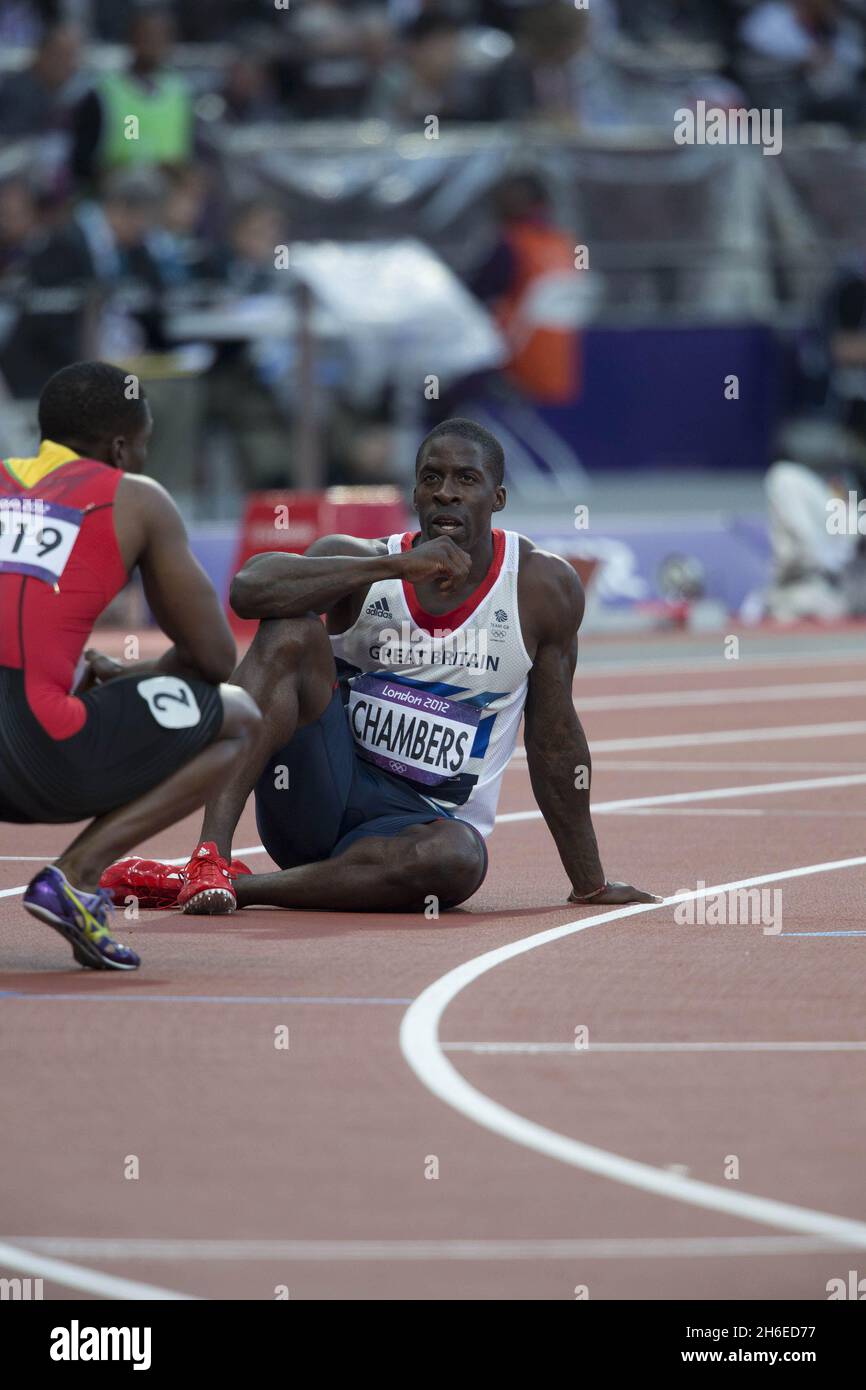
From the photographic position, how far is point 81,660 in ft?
24.3

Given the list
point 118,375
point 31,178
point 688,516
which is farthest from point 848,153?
point 118,375

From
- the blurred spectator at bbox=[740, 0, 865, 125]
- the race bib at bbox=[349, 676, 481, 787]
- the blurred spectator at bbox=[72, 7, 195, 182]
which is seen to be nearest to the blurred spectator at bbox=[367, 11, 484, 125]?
the blurred spectator at bbox=[72, 7, 195, 182]

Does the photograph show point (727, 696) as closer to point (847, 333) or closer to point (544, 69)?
point (847, 333)

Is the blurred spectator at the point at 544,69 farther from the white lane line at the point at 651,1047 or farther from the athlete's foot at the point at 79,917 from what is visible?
the white lane line at the point at 651,1047

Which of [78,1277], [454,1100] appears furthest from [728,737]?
[78,1277]

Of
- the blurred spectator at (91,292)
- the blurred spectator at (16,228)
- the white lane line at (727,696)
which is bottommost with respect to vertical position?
the white lane line at (727,696)

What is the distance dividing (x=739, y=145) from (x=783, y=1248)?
63.2 ft

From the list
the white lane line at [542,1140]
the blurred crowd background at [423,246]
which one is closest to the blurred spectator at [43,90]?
the blurred crowd background at [423,246]

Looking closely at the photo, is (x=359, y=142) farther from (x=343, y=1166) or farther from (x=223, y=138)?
(x=343, y=1166)

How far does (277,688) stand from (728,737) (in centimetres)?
697

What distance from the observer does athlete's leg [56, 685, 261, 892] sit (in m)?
7.26

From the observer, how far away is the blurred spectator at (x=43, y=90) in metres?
22.4

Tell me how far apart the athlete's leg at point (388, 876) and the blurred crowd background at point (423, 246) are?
11.5 meters

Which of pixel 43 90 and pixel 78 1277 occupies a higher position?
pixel 43 90
